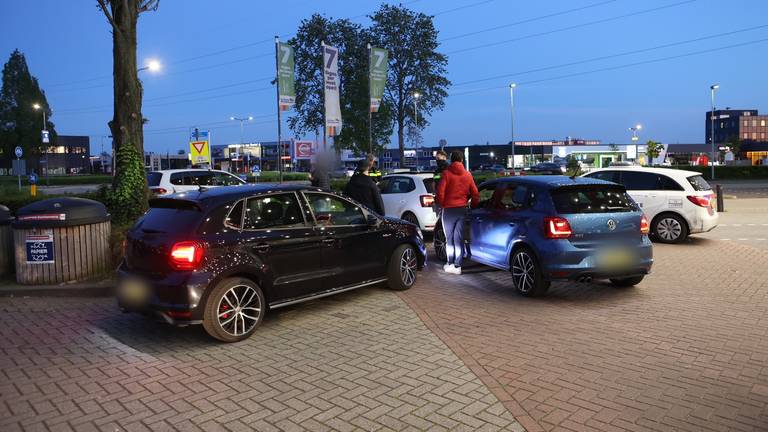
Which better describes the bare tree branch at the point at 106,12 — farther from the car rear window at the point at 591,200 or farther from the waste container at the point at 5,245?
the car rear window at the point at 591,200

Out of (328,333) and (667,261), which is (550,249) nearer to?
(328,333)

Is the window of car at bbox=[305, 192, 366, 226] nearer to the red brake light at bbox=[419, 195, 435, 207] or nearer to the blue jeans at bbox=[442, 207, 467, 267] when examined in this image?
the blue jeans at bbox=[442, 207, 467, 267]

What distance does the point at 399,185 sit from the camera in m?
12.8

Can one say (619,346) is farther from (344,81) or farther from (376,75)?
(344,81)

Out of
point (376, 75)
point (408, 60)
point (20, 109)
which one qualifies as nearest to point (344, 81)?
point (408, 60)

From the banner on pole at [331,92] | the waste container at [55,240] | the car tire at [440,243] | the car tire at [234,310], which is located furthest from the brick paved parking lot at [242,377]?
the banner on pole at [331,92]

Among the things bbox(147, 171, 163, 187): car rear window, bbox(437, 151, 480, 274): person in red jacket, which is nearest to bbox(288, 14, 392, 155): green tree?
bbox(147, 171, 163, 187): car rear window

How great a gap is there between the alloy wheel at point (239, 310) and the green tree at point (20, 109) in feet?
245

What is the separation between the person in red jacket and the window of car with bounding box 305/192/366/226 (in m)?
2.03

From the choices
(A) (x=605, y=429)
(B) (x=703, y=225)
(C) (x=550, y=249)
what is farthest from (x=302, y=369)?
(B) (x=703, y=225)

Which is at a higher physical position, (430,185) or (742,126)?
(742,126)

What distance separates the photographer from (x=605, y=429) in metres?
3.83

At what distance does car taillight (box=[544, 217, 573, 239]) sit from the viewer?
700 cm

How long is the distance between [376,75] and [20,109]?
212 feet
